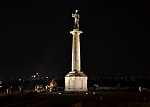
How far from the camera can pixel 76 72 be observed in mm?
53000

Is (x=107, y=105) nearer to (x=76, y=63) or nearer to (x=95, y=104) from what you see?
(x=95, y=104)

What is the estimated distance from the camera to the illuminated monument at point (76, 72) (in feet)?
172

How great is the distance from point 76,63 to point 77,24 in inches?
233

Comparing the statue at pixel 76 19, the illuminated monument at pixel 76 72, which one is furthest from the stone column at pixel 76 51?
the statue at pixel 76 19

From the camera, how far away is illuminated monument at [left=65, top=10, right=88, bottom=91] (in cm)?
5241

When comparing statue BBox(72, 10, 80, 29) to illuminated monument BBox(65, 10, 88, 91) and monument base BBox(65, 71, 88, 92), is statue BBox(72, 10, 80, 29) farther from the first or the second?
monument base BBox(65, 71, 88, 92)

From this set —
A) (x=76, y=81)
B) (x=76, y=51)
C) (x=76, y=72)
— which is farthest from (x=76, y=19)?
(x=76, y=81)

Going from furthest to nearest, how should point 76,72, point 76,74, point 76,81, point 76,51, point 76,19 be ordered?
point 76,19 < point 76,51 < point 76,72 < point 76,74 < point 76,81

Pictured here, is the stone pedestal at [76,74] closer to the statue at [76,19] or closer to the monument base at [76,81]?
the monument base at [76,81]

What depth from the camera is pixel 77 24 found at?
54562mm

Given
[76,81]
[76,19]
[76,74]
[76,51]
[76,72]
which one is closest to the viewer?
[76,81]

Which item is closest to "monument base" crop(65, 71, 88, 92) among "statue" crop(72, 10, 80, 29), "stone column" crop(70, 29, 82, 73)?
"stone column" crop(70, 29, 82, 73)

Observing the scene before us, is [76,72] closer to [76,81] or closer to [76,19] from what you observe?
[76,81]

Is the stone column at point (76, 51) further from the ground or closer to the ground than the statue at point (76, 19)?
closer to the ground
